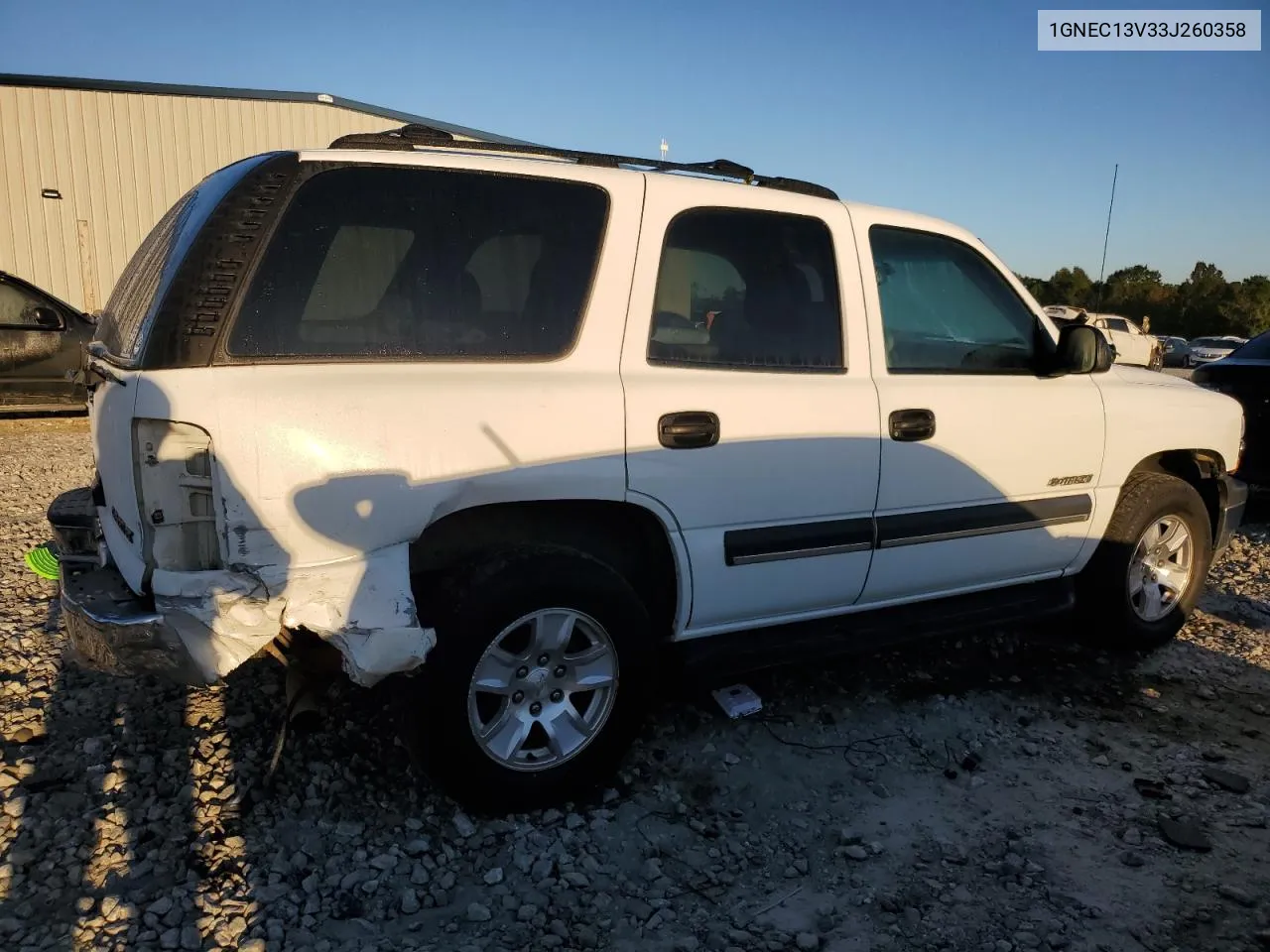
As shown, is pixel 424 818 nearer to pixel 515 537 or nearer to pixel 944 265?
pixel 515 537

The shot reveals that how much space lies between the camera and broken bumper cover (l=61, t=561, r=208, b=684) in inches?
95.4

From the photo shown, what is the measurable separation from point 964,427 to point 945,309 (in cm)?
53

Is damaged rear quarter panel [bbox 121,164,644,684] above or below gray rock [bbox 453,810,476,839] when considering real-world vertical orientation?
above

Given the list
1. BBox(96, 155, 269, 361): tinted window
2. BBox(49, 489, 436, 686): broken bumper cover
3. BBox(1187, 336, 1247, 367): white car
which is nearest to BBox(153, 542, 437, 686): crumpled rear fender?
BBox(49, 489, 436, 686): broken bumper cover

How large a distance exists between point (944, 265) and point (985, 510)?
1.02 metres

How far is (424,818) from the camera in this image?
2.89 meters

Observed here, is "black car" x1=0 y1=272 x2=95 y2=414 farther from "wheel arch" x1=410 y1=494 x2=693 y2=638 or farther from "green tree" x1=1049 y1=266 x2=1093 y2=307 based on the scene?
"green tree" x1=1049 y1=266 x2=1093 y2=307

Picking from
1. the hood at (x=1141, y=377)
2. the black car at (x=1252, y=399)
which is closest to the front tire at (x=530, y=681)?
the hood at (x=1141, y=377)

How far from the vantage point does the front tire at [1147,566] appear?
4.30m

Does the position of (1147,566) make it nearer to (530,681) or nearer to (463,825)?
(530,681)

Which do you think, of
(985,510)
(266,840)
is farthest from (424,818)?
(985,510)

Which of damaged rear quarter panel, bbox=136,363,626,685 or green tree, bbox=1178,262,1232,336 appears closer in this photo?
damaged rear quarter panel, bbox=136,363,626,685

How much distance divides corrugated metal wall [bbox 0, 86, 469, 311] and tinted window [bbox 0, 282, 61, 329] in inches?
277

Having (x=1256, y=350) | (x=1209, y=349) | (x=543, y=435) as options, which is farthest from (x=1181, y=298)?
(x=543, y=435)
